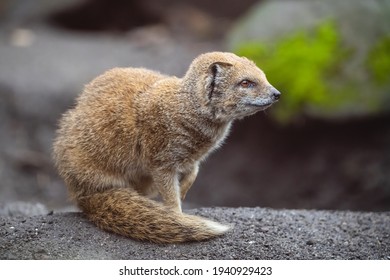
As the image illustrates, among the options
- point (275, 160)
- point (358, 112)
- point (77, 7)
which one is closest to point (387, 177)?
point (358, 112)

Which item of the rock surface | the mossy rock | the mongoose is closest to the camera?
the rock surface

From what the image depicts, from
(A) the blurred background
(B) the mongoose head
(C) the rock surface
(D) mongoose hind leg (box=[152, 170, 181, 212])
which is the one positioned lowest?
(C) the rock surface

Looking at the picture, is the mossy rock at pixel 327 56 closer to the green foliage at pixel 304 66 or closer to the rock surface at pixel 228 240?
the green foliage at pixel 304 66

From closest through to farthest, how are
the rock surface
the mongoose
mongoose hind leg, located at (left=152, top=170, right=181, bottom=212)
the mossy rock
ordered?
the rock surface < the mongoose < mongoose hind leg, located at (left=152, top=170, right=181, bottom=212) < the mossy rock

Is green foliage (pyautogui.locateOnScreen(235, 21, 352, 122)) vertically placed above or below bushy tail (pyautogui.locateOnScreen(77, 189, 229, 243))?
above

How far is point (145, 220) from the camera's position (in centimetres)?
380

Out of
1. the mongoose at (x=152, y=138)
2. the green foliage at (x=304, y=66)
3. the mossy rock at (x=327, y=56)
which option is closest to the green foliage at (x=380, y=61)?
the mossy rock at (x=327, y=56)

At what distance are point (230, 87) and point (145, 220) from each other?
89cm

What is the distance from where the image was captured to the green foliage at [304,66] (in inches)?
279

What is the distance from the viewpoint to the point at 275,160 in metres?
7.55

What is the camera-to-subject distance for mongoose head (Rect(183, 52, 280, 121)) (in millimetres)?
3732

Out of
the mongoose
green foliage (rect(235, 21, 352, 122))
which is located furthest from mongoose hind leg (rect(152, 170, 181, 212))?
green foliage (rect(235, 21, 352, 122))

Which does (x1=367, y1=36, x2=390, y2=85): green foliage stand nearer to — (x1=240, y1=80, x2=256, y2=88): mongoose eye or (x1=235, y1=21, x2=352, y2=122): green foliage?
(x1=235, y1=21, x2=352, y2=122): green foliage

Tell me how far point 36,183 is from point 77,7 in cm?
381
